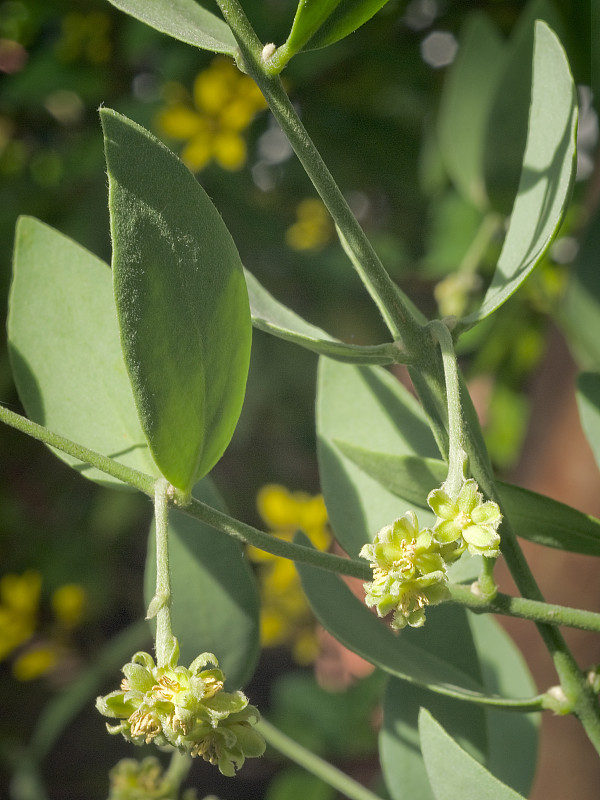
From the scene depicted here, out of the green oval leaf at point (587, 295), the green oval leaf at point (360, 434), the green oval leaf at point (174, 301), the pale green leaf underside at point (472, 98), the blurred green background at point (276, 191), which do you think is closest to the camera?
the green oval leaf at point (174, 301)

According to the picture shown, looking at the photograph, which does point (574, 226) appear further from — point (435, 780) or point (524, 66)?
point (435, 780)

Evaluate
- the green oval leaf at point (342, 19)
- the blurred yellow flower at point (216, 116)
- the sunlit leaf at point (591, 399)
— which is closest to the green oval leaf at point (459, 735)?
the sunlit leaf at point (591, 399)

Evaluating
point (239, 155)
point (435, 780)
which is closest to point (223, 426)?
point (435, 780)

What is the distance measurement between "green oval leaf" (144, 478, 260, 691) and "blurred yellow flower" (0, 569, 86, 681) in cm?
72

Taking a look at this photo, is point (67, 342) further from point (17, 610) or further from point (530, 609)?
point (17, 610)

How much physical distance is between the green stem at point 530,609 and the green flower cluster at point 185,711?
0.24 ft

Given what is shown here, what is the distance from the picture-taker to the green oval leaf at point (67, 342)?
0.28m

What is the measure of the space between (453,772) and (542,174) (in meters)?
0.19

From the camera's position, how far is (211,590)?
322mm

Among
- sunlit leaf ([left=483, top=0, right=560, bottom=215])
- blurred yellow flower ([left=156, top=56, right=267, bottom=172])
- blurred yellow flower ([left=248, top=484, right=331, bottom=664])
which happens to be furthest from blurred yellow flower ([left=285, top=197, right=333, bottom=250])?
sunlit leaf ([left=483, top=0, right=560, bottom=215])

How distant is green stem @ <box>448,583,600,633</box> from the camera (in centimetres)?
24

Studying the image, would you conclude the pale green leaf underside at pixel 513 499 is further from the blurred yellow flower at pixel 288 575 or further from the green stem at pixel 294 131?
the blurred yellow flower at pixel 288 575

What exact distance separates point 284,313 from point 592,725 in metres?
0.18

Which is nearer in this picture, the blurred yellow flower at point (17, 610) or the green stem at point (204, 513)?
the green stem at point (204, 513)
